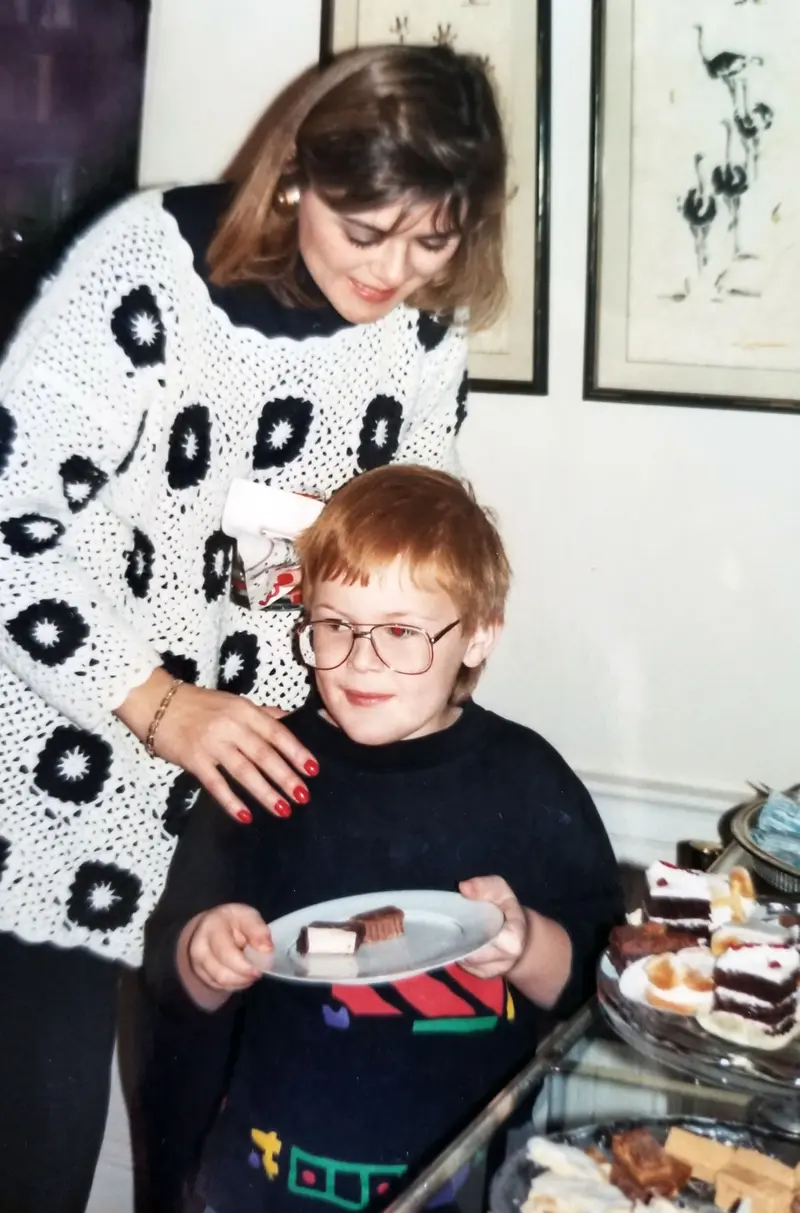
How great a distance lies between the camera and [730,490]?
1.41 metres

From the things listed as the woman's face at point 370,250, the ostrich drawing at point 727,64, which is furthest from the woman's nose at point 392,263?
the ostrich drawing at point 727,64

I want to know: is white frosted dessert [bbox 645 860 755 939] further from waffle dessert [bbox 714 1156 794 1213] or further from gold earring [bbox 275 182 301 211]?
gold earring [bbox 275 182 301 211]

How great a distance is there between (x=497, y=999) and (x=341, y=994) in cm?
13

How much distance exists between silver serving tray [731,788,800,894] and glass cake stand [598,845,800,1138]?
315mm

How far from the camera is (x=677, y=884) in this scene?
37.9 inches

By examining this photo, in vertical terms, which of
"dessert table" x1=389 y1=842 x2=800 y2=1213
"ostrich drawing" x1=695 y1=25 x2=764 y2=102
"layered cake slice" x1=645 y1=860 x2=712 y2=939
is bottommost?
"dessert table" x1=389 y1=842 x2=800 y2=1213

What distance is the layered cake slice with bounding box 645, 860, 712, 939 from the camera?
95cm

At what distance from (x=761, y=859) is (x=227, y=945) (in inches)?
19.5

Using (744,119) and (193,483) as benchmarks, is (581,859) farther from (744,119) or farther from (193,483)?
(744,119)

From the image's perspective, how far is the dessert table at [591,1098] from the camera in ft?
2.50

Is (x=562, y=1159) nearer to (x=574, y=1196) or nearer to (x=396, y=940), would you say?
(x=574, y=1196)

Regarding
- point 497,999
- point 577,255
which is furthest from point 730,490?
point 497,999

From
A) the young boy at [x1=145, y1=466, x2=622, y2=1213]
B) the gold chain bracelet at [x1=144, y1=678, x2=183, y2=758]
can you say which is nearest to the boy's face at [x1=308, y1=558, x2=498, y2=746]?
the young boy at [x1=145, y1=466, x2=622, y2=1213]

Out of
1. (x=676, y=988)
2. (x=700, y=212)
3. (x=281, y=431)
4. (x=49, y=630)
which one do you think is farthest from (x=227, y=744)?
(x=700, y=212)
